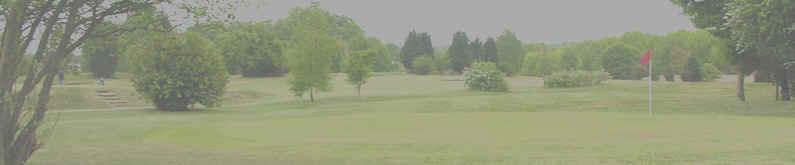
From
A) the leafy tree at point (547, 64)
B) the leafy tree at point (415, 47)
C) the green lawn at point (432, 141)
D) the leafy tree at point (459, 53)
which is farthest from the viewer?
the leafy tree at point (547, 64)

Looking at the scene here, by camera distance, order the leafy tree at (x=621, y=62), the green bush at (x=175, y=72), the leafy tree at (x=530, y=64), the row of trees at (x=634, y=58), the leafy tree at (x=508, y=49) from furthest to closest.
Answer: the leafy tree at (x=508, y=49), the leafy tree at (x=530, y=64), the row of trees at (x=634, y=58), the leafy tree at (x=621, y=62), the green bush at (x=175, y=72)

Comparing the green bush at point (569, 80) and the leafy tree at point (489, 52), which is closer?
the green bush at point (569, 80)

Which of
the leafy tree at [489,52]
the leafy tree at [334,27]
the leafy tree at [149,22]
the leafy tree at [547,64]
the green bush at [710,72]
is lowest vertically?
the green bush at [710,72]

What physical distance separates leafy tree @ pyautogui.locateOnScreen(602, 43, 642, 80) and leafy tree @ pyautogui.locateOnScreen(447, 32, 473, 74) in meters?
23.3

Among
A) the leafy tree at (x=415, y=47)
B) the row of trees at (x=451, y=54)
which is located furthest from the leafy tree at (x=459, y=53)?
the leafy tree at (x=415, y=47)

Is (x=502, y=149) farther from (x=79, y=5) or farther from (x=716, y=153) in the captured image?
(x=79, y=5)

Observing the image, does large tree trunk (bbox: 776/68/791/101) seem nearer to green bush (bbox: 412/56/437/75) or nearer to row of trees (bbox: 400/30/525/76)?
row of trees (bbox: 400/30/525/76)

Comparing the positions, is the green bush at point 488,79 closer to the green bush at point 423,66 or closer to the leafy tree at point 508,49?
the green bush at point 423,66

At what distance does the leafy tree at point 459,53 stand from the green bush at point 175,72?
74.0 metres

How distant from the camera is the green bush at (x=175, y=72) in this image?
2844 cm

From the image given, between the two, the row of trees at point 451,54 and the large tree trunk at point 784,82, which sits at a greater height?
the row of trees at point 451,54

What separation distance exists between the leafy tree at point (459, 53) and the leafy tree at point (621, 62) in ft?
76.4

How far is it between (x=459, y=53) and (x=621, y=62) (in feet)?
89.0

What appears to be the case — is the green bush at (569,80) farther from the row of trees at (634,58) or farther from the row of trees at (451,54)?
the row of trees at (451,54)
